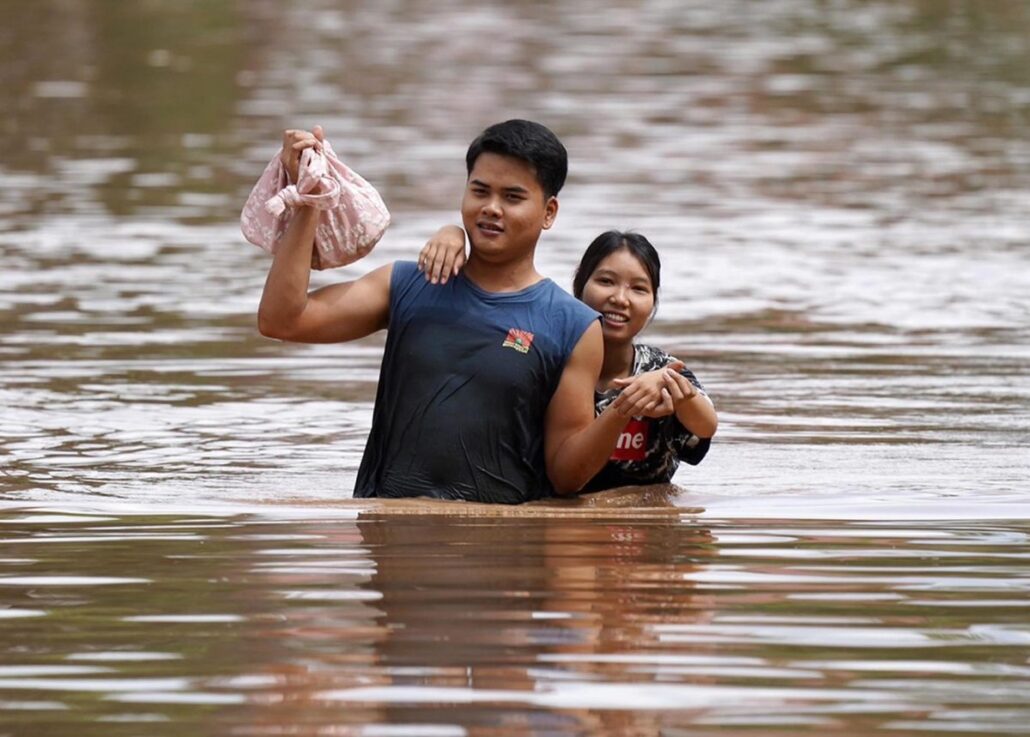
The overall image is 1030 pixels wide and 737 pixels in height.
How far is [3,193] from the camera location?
18812mm

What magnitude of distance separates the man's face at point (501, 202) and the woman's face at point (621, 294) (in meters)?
0.65

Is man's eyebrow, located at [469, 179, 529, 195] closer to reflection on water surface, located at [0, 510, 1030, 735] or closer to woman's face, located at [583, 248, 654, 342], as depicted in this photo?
woman's face, located at [583, 248, 654, 342]

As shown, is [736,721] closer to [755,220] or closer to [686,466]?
[686,466]

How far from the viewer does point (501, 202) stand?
7426 millimetres

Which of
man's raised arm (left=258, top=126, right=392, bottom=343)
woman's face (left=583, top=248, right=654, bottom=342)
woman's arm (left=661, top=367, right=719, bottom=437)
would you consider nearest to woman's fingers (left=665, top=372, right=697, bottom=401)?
woman's arm (left=661, top=367, right=719, bottom=437)

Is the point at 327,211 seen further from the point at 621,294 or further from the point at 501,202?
the point at 621,294

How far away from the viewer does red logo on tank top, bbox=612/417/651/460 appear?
26.7ft

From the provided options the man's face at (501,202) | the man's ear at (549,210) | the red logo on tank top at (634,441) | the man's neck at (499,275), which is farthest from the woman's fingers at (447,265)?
the red logo on tank top at (634,441)

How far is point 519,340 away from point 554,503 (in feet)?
1.95

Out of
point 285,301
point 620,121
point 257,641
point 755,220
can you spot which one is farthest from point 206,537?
point 620,121

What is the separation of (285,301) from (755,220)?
10.6m

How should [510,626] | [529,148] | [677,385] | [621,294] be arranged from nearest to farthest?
[510,626]
[677,385]
[529,148]
[621,294]

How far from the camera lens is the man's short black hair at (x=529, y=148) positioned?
741 centimetres

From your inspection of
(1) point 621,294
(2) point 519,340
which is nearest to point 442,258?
(2) point 519,340
